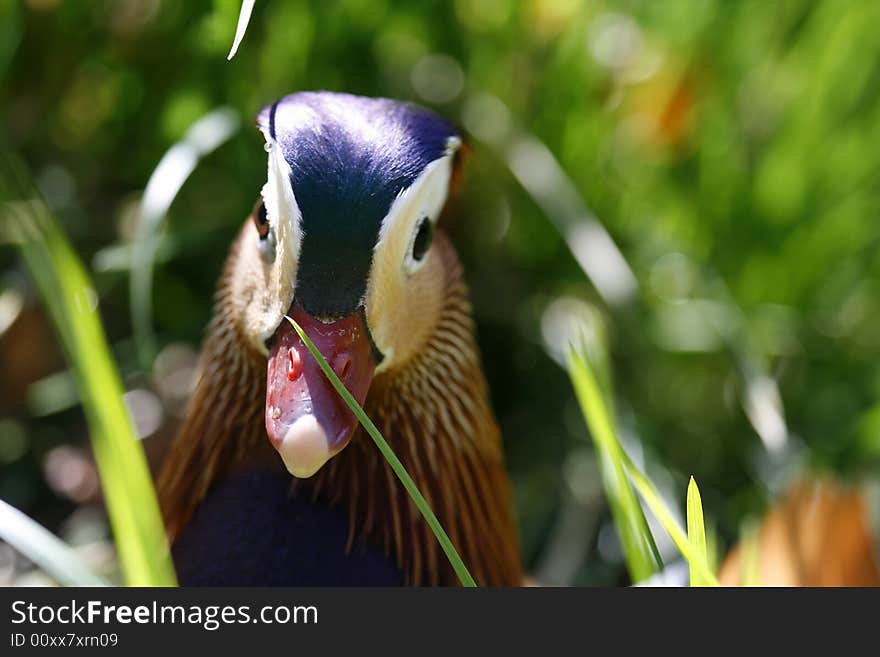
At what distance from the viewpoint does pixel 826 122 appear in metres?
1.82

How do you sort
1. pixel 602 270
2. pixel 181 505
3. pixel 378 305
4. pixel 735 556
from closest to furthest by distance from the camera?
pixel 378 305, pixel 181 505, pixel 735 556, pixel 602 270

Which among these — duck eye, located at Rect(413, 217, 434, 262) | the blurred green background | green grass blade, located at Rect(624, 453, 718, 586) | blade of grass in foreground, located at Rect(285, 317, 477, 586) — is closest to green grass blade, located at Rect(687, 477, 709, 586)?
green grass blade, located at Rect(624, 453, 718, 586)

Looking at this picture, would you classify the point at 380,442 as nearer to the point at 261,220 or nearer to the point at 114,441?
the point at 114,441

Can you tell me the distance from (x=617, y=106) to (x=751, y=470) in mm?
653

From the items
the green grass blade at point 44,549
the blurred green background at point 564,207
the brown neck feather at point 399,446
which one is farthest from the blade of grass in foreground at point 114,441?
the blurred green background at point 564,207

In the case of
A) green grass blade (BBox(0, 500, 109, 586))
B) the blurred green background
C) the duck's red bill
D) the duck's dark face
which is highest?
the blurred green background

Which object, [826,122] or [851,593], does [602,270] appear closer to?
[826,122]

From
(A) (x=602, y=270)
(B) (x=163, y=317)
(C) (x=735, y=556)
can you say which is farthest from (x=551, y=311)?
(B) (x=163, y=317)

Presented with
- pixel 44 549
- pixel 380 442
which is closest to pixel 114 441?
pixel 44 549

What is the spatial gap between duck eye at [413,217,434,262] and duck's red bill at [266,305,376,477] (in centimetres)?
11

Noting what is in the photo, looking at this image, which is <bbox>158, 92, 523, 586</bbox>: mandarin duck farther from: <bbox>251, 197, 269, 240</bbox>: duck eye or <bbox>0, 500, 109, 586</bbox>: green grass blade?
<bbox>0, 500, 109, 586</bbox>: green grass blade

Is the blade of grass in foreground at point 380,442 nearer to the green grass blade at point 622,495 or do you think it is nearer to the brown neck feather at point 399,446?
the green grass blade at point 622,495

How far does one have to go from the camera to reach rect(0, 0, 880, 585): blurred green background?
1647 millimetres

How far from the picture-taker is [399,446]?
3.95 feet
